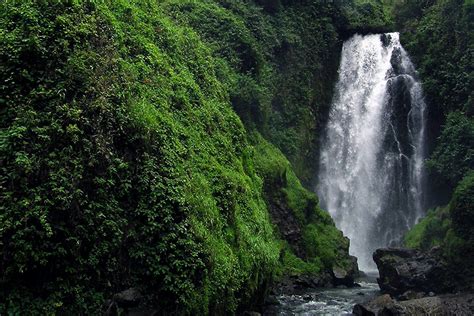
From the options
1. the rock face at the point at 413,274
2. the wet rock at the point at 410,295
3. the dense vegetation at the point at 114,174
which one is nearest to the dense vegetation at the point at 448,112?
the rock face at the point at 413,274

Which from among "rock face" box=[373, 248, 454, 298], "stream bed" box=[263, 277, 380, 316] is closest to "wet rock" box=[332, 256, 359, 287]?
"stream bed" box=[263, 277, 380, 316]

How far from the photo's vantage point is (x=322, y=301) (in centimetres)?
1630

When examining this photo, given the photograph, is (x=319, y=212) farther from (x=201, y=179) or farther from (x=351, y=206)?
(x=201, y=179)

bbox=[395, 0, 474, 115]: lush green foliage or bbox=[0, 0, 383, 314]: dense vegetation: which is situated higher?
→ bbox=[395, 0, 474, 115]: lush green foliage

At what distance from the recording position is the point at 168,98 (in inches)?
505

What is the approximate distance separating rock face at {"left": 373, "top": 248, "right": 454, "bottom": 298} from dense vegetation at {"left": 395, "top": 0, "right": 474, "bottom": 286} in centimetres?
56

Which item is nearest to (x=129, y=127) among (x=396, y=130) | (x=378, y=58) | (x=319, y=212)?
(x=319, y=212)

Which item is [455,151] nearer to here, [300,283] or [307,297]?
[300,283]

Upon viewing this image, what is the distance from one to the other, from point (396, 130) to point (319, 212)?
8117mm

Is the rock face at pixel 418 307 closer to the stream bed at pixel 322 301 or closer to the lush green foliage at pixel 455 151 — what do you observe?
the stream bed at pixel 322 301

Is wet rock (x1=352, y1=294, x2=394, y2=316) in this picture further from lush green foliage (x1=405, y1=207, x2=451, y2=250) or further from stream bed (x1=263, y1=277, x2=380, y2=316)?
lush green foliage (x1=405, y1=207, x2=451, y2=250)

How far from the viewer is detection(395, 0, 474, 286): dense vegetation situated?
1825 centimetres

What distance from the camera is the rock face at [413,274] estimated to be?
17828 millimetres

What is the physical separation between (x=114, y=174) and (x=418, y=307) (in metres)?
9.32
